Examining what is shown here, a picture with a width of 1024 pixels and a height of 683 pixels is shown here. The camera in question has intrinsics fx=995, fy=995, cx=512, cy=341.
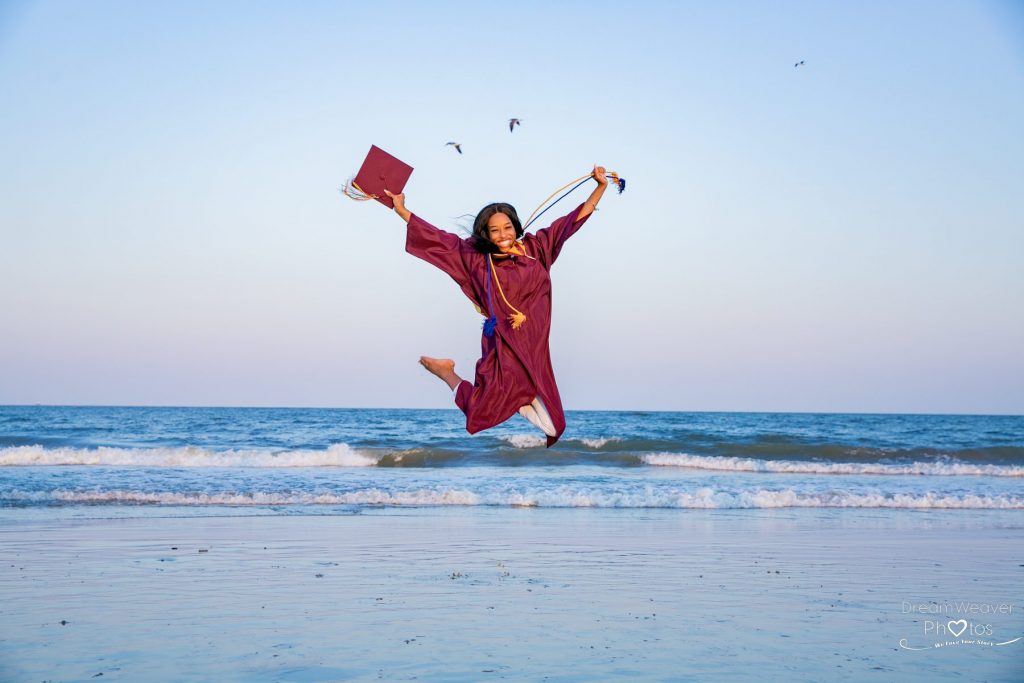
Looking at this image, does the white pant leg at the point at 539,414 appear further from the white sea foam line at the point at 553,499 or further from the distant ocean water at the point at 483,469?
the white sea foam line at the point at 553,499

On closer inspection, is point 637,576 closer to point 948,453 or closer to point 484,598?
point 484,598

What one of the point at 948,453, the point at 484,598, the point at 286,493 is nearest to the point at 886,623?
the point at 484,598

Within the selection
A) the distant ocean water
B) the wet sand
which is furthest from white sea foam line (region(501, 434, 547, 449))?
the wet sand

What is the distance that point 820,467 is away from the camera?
21734mm

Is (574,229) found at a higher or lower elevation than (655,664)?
higher

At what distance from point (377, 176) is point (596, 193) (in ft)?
4.53

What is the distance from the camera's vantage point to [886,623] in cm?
680

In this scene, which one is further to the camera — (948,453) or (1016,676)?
(948,453)

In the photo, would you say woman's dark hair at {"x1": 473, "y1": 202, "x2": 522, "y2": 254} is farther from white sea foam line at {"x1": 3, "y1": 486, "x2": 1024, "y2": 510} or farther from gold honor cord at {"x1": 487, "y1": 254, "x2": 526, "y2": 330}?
white sea foam line at {"x1": 3, "y1": 486, "x2": 1024, "y2": 510}

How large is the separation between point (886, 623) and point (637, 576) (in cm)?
211

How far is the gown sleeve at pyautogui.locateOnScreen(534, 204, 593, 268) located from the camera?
249 inches

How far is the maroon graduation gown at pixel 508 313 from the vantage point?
6039 mm

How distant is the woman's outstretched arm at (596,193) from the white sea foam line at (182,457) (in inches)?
625

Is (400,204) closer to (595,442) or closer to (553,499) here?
(553,499)
